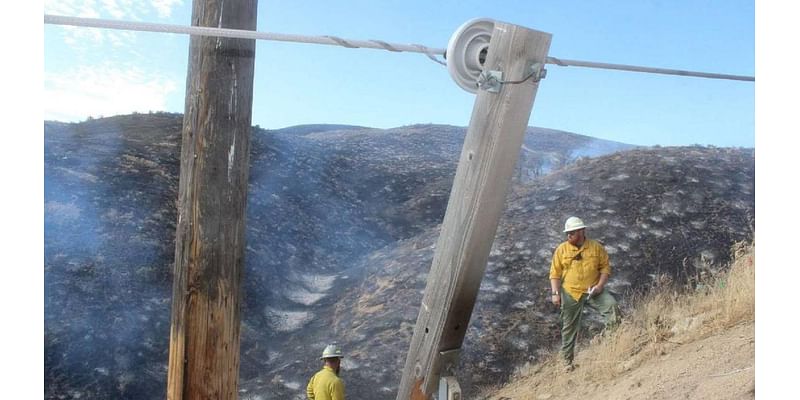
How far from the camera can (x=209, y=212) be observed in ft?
8.73

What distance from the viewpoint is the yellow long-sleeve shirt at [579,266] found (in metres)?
5.32

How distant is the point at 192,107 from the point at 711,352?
13.4 feet

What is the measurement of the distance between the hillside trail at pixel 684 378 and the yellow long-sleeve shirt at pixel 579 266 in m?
0.79

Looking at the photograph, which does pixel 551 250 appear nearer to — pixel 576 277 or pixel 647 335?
pixel 647 335

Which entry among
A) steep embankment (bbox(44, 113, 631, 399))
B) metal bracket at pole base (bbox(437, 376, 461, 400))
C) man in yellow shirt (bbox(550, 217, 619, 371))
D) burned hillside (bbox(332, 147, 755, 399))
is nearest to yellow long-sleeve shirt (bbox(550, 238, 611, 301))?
man in yellow shirt (bbox(550, 217, 619, 371))

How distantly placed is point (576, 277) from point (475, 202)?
3.67 metres

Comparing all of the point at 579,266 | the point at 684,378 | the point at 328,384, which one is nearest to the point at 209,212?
the point at 328,384

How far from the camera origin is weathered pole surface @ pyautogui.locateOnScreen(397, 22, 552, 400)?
198 centimetres

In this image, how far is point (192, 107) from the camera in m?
2.69

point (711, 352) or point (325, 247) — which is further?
point (325, 247)

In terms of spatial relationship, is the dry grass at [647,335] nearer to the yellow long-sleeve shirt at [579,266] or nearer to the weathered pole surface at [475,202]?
the yellow long-sleeve shirt at [579,266]

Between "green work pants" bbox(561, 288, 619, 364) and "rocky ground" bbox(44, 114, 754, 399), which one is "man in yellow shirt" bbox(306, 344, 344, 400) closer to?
"rocky ground" bbox(44, 114, 754, 399)
